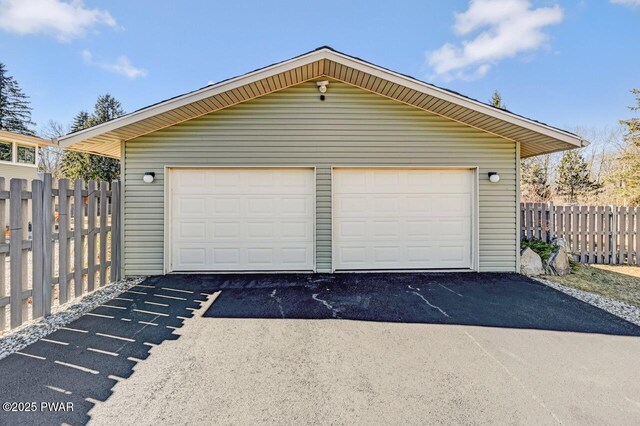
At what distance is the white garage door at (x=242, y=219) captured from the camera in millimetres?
5918

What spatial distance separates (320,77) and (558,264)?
615cm

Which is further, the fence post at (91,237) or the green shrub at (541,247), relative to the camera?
the green shrub at (541,247)

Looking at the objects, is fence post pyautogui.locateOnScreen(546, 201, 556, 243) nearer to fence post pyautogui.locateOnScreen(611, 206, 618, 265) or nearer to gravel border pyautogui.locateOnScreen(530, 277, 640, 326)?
fence post pyautogui.locateOnScreen(611, 206, 618, 265)

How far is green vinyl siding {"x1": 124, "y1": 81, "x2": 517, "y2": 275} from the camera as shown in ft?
19.0

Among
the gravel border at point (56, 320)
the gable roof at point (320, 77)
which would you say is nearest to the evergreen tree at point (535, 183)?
the gable roof at point (320, 77)

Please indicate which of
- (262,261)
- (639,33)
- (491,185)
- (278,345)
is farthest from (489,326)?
(639,33)

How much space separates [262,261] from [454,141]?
4.51 m

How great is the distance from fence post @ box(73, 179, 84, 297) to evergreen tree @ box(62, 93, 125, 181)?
15.9 m

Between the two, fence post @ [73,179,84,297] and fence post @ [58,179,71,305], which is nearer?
fence post @ [58,179,71,305]

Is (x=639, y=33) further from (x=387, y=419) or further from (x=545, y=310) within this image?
(x=387, y=419)

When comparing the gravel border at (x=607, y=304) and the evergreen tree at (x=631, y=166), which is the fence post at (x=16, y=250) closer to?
the gravel border at (x=607, y=304)

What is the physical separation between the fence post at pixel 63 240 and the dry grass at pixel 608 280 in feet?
26.8

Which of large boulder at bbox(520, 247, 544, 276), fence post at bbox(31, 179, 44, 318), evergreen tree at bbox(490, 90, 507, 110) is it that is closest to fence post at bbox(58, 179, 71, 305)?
fence post at bbox(31, 179, 44, 318)

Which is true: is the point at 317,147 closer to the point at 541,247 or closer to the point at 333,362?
the point at 333,362
